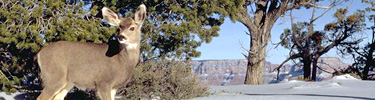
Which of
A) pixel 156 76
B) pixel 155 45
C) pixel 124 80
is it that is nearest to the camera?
pixel 124 80

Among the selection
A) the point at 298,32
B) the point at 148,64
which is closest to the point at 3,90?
the point at 148,64

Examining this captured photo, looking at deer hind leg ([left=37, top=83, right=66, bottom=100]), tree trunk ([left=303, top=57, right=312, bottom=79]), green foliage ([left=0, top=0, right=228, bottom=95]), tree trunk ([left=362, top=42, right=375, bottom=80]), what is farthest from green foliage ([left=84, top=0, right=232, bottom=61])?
tree trunk ([left=362, top=42, right=375, bottom=80])

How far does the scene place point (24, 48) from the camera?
1132cm

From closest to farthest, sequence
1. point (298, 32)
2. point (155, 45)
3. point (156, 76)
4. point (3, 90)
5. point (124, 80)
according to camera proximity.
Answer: point (124, 80) < point (156, 76) < point (3, 90) < point (155, 45) < point (298, 32)

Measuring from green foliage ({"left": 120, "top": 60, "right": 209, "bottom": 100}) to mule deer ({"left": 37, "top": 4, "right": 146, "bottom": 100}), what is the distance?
10.3 ft

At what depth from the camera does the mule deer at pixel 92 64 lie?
7125 millimetres

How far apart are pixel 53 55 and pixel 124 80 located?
1.35 m

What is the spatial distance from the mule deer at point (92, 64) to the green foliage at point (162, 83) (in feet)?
10.3

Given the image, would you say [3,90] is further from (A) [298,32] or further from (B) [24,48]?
(A) [298,32]

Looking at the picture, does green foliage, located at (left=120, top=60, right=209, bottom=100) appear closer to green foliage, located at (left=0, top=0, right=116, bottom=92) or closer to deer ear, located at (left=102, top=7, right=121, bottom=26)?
green foliage, located at (left=0, top=0, right=116, bottom=92)

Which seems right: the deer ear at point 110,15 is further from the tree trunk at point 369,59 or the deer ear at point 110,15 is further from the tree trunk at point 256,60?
the tree trunk at point 369,59

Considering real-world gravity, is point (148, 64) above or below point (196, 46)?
below

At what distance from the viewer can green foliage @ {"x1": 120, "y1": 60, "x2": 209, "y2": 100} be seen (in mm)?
10750

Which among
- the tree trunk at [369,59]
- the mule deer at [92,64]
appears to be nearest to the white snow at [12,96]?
the mule deer at [92,64]
